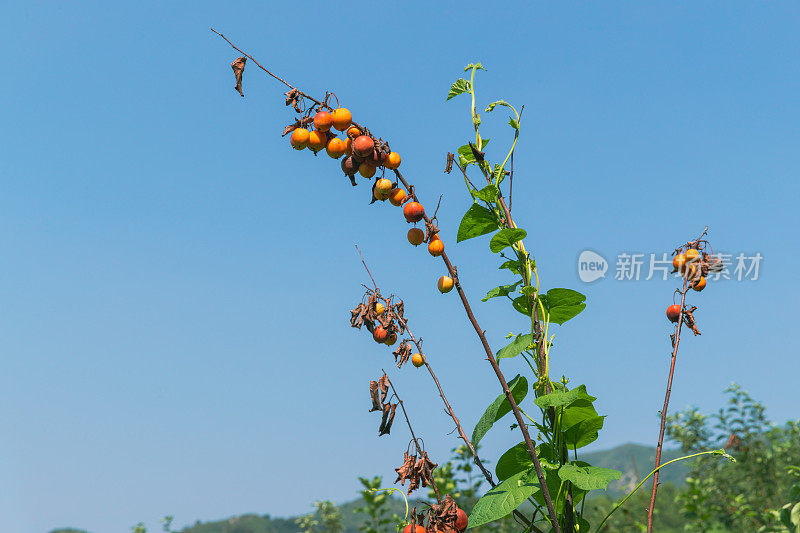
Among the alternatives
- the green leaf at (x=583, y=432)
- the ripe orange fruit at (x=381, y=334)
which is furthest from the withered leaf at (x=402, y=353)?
the green leaf at (x=583, y=432)

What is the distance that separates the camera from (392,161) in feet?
5.06

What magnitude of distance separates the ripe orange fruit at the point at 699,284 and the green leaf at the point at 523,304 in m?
0.48

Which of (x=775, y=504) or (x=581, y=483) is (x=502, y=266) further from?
(x=775, y=504)

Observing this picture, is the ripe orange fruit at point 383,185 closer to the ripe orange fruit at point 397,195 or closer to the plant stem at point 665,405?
the ripe orange fruit at point 397,195

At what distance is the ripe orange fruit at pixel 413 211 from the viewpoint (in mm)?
1556

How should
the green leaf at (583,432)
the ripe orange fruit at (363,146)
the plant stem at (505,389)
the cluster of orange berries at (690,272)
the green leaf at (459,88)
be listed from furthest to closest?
the green leaf at (459,88) → the cluster of orange berries at (690,272) → the green leaf at (583,432) → the ripe orange fruit at (363,146) → the plant stem at (505,389)

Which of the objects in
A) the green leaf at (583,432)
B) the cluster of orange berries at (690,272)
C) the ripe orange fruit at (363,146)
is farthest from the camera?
the cluster of orange berries at (690,272)

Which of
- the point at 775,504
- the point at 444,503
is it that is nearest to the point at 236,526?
the point at 775,504

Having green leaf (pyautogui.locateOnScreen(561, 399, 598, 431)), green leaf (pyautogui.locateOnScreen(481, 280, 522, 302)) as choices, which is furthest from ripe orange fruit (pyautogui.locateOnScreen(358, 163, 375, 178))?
green leaf (pyautogui.locateOnScreen(561, 399, 598, 431))

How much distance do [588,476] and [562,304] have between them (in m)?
0.44

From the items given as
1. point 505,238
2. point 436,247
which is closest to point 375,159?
point 436,247

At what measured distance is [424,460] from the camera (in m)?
1.48

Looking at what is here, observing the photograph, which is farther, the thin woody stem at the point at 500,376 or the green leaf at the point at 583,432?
the green leaf at the point at 583,432

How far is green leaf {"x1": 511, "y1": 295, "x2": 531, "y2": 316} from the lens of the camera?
166cm
